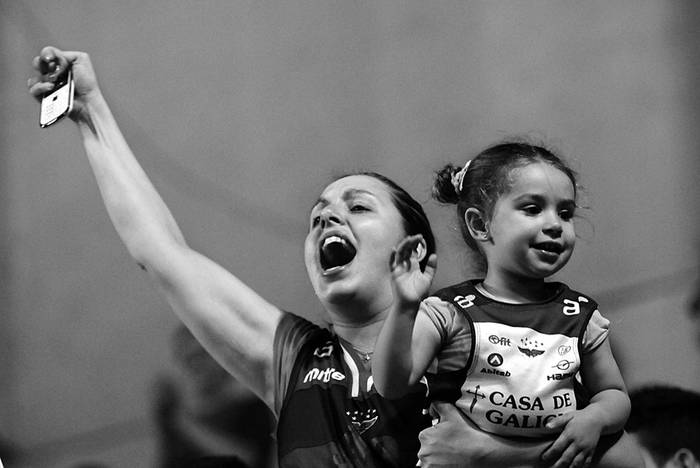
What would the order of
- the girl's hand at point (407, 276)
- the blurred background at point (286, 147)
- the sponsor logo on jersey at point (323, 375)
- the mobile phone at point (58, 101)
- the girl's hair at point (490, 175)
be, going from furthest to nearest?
1. the blurred background at point (286, 147)
2. the mobile phone at point (58, 101)
3. the sponsor logo on jersey at point (323, 375)
4. the girl's hair at point (490, 175)
5. the girl's hand at point (407, 276)

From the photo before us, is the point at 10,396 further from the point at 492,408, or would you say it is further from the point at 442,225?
the point at 492,408

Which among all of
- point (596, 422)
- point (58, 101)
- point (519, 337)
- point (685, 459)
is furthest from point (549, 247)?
point (58, 101)

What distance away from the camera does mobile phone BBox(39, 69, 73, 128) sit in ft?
5.56

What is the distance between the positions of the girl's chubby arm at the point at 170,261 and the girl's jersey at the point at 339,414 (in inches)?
2.6

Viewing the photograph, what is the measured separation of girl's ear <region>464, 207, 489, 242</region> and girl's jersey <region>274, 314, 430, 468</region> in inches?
9.1

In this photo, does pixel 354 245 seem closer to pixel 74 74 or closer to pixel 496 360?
pixel 496 360

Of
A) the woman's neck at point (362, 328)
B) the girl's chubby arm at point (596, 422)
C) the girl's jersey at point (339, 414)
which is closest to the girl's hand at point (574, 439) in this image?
the girl's chubby arm at point (596, 422)

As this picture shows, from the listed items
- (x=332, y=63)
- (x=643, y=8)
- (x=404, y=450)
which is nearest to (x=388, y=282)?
(x=404, y=450)

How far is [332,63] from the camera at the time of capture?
7.04 feet

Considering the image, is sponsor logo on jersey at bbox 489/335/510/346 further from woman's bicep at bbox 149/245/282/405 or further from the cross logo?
woman's bicep at bbox 149/245/282/405

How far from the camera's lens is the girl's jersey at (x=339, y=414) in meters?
1.46

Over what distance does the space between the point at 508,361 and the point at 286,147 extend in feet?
3.11

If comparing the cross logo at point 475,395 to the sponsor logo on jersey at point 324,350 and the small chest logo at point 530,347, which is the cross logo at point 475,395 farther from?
the sponsor logo on jersey at point 324,350

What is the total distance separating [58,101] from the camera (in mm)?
1731
